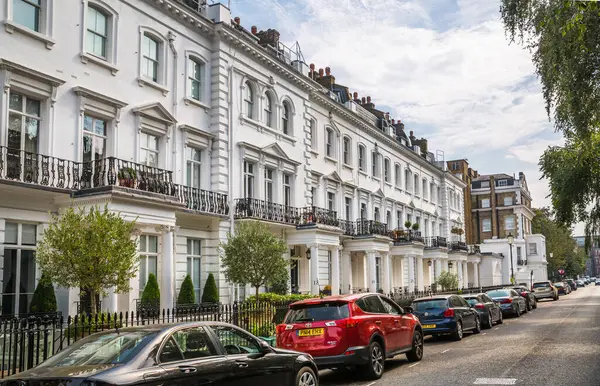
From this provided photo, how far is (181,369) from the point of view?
23.2 ft

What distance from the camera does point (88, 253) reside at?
14.0m

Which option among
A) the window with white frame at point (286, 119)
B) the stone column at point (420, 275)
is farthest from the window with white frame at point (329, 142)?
the stone column at point (420, 275)

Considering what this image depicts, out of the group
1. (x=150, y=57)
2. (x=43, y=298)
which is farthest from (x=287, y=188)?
(x=43, y=298)

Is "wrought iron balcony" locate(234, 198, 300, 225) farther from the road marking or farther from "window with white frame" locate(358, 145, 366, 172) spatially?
the road marking

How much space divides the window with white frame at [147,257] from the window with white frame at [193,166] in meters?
3.18

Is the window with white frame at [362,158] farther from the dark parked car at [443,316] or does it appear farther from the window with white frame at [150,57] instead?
the dark parked car at [443,316]

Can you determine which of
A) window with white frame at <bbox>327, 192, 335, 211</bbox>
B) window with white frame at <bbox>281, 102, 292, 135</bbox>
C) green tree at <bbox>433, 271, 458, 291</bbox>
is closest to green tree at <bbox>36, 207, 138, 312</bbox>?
window with white frame at <bbox>281, 102, 292, 135</bbox>

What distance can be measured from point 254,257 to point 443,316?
681 centimetres

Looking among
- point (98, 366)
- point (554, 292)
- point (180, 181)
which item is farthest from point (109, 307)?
point (554, 292)

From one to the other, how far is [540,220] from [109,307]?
98125 mm

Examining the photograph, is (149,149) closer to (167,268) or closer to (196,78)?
(196,78)

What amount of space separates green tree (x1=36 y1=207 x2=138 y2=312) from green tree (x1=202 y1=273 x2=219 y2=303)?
8463mm

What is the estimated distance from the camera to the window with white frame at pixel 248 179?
26812 mm

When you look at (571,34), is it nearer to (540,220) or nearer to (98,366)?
(98,366)
